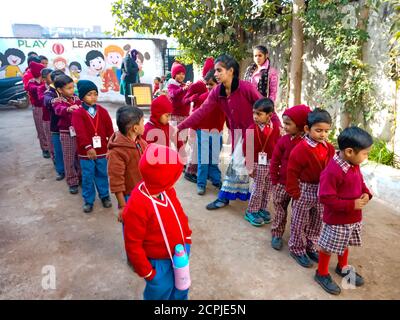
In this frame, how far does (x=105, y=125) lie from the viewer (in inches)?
141

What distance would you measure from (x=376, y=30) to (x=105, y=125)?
3.81 meters

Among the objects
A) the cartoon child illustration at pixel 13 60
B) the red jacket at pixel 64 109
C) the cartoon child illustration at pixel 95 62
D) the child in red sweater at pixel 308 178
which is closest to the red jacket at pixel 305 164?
the child in red sweater at pixel 308 178

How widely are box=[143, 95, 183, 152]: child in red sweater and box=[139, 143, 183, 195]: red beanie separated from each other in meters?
1.52

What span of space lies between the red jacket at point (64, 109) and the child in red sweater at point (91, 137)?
567mm

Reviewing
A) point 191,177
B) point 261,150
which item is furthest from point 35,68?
point 261,150

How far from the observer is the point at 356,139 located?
6.76 ft

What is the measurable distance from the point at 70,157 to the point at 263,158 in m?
2.52

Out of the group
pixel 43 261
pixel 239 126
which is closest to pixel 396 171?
pixel 239 126

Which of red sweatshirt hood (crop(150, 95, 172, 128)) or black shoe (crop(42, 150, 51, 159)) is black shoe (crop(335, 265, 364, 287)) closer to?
red sweatshirt hood (crop(150, 95, 172, 128))

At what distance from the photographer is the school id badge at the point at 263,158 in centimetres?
318

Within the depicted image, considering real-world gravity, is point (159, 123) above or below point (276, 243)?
above

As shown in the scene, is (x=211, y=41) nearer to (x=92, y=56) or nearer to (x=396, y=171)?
(x=396, y=171)

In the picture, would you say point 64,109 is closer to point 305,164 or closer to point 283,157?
point 283,157

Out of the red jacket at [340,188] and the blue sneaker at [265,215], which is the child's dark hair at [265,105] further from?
the blue sneaker at [265,215]
